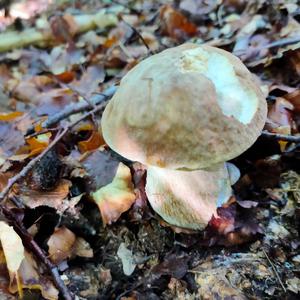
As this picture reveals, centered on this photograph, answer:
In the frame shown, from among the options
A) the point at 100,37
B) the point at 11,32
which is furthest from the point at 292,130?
the point at 11,32

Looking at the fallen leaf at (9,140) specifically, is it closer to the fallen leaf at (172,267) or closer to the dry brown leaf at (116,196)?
the dry brown leaf at (116,196)

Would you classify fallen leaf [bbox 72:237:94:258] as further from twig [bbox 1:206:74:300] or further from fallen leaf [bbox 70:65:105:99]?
fallen leaf [bbox 70:65:105:99]

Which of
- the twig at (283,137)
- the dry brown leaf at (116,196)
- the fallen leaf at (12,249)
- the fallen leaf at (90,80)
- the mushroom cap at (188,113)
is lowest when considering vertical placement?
the fallen leaf at (90,80)

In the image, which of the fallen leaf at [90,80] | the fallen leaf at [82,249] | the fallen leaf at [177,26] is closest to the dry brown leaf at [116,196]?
the fallen leaf at [82,249]

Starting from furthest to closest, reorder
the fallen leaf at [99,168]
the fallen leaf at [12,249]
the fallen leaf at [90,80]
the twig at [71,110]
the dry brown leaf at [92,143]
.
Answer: the fallen leaf at [90,80], the twig at [71,110], the dry brown leaf at [92,143], the fallen leaf at [99,168], the fallen leaf at [12,249]

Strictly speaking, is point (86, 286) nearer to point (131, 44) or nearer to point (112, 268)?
point (112, 268)

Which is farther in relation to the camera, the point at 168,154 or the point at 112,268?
the point at 112,268

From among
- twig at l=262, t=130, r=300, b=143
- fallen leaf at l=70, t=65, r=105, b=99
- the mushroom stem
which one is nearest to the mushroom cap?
the mushroom stem
